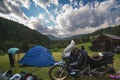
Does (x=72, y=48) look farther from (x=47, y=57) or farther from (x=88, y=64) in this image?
(x=47, y=57)

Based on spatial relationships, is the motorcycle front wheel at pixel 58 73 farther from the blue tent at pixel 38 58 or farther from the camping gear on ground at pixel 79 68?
the blue tent at pixel 38 58

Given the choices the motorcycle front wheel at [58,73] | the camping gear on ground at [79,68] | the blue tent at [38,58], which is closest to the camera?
the camping gear on ground at [79,68]

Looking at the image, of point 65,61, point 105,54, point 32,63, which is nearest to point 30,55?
point 32,63

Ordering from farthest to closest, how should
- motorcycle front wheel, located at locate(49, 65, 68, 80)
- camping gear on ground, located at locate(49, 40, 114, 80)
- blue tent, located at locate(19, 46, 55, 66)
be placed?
1. blue tent, located at locate(19, 46, 55, 66)
2. motorcycle front wheel, located at locate(49, 65, 68, 80)
3. camping gear on ground, located at locate(49, 40, 114, 80)

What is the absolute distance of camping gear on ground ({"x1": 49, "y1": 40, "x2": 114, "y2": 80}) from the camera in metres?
10.4

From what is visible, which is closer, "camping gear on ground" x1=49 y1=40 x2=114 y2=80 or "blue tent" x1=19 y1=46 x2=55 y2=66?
"camping gear on ground" x1=49 y1=40 x2=114 y2=80

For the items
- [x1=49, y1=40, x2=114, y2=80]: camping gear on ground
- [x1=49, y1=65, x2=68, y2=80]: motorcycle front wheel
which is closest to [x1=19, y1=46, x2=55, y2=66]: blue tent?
[x1=49, y1=65, x2=68, y2=80]: motorcycle front wheel

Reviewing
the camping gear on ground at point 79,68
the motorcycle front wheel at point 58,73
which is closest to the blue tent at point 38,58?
Result: the motorcycle front wheel at point 58,73

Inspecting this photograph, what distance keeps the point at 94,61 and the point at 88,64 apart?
34cm

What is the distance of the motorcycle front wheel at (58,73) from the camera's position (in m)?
10.7

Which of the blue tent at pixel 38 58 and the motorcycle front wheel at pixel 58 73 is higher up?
the blue tent at pixel 38 58

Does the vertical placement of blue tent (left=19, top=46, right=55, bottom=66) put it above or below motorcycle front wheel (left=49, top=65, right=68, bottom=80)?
above

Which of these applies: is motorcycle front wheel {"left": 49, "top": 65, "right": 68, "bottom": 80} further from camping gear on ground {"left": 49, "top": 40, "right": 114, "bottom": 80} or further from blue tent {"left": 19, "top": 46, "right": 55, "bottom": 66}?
blue tent {"left": 19, "top": 46, "right": 55, "bottom": 66}

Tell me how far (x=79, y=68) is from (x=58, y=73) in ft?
3.74
